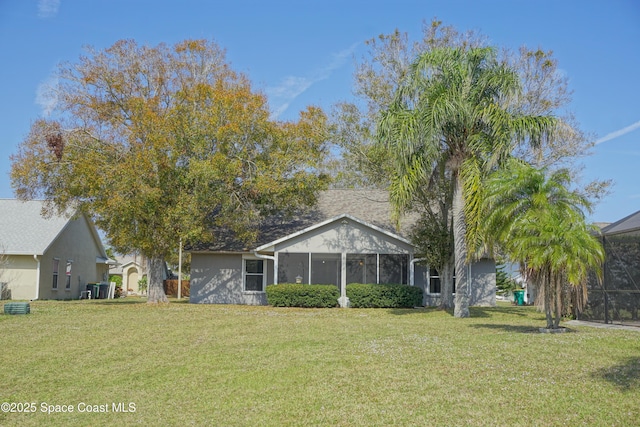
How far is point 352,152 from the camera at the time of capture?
82.3 ft

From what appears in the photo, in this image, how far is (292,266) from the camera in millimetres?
28734

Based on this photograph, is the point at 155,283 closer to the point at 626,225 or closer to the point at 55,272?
the point at 55,272

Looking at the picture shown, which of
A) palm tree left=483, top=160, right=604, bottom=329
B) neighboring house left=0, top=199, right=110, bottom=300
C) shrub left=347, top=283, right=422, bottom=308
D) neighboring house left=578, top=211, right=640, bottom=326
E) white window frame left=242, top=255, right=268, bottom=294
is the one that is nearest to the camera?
palm tree left=483, top=160, right=604, bottom=329

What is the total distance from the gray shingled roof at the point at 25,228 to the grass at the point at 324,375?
14.5m

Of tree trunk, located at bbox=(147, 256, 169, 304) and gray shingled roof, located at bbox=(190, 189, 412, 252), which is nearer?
tree trunk, located at bbox=(147, 256, 169, 304)

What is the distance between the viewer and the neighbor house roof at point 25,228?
28812 millimetres

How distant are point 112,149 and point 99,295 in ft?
51.1

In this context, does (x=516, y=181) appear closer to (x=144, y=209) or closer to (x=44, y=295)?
(x=144, y=209)

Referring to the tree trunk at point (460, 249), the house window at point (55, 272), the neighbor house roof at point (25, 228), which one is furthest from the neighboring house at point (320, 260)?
the house window at point (55, 272)

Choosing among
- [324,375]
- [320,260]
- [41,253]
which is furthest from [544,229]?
[41,253]

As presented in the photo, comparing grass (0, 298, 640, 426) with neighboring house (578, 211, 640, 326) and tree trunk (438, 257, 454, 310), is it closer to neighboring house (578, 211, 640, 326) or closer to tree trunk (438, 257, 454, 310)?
neighboring house (578, 211, 640, 326)

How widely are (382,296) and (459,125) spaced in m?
8.53

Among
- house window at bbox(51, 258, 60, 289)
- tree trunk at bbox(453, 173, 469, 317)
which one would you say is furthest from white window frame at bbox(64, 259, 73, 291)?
tree trunk at bbox(453, 173, 469, 317)

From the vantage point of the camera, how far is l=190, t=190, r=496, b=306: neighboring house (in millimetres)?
25578
